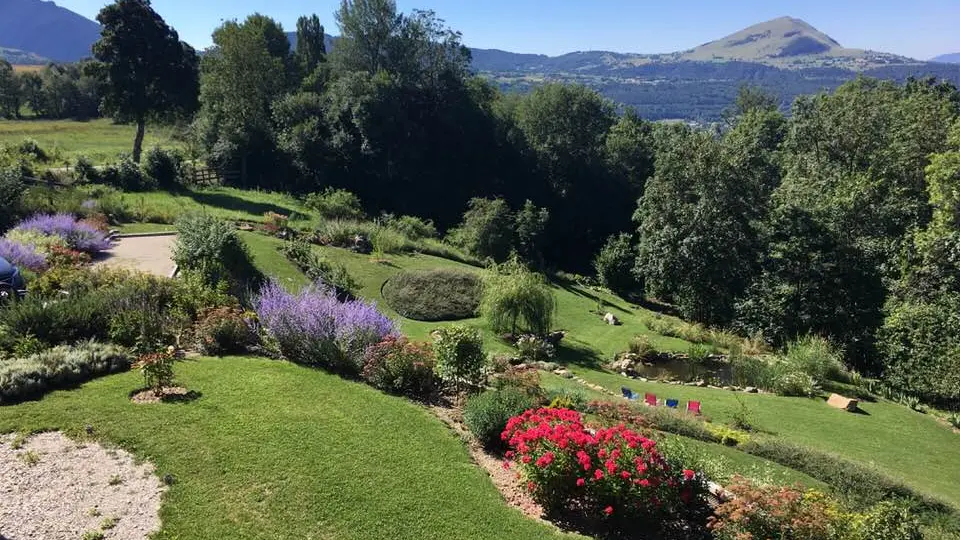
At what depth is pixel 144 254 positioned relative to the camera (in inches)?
635

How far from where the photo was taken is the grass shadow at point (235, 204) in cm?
2580

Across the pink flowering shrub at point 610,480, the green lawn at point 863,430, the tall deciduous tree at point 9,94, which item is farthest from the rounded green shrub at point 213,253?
the tall deciduous tree at point 9,94

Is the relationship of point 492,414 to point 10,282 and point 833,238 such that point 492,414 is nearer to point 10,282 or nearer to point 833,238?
point 10,282

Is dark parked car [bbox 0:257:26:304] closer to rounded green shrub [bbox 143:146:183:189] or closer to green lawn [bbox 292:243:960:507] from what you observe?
green lawn [bbox 292:243:960:507]

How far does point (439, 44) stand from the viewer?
4269cm

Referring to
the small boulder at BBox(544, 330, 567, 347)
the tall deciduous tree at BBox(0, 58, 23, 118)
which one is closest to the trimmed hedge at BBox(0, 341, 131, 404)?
the small boulder at BBox(544, 330, 567, 347)

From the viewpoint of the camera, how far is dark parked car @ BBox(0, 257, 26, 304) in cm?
1039

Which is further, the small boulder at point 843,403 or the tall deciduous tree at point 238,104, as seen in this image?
the tall deciduous tree at point 238,104

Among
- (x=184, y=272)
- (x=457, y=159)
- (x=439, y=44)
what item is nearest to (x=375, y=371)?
(x=184, y=272)

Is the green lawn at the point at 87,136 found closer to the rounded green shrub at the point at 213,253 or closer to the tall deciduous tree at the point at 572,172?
the rounded green shrub at the point at 213,253

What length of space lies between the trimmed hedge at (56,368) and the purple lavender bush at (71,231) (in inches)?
321

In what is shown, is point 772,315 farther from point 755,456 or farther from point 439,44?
point 439,44

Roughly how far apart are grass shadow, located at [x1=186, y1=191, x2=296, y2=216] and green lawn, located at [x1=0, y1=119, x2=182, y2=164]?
784 centimetres

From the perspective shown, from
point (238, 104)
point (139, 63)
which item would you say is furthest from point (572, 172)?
point (139, 63)
